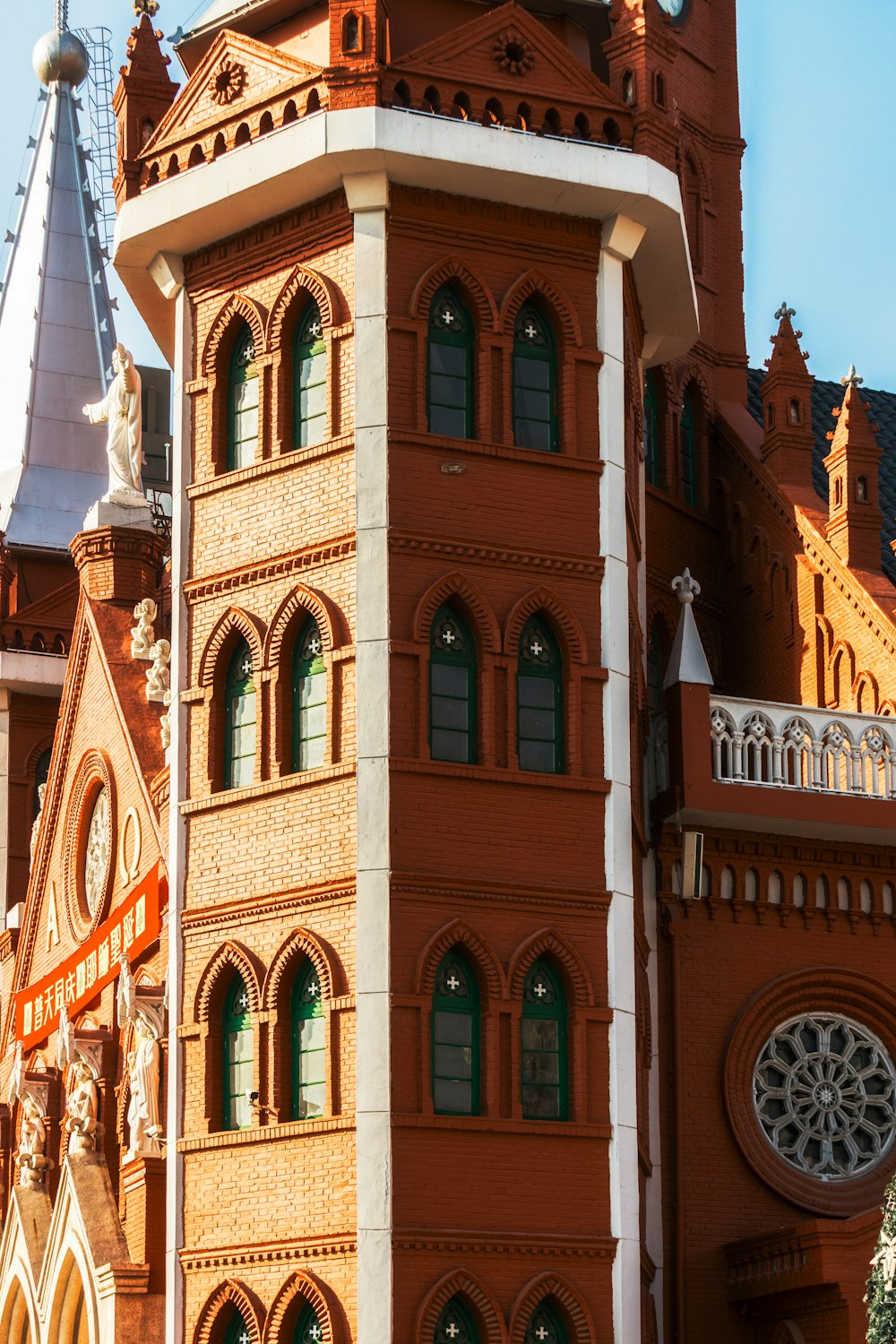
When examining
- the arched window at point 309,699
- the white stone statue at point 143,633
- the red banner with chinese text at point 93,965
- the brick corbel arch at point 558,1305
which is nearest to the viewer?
the brick corbel arch at point 558,1305

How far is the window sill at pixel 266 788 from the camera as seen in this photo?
2555 cm

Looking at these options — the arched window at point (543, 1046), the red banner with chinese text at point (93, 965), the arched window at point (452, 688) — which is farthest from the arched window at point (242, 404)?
the arched window at point (543, 1046)

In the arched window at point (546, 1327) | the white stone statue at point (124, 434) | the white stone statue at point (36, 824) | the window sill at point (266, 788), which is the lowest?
the arched window at point (546, 1327)

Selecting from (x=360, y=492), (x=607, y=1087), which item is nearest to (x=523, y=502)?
(x=360, y=492)

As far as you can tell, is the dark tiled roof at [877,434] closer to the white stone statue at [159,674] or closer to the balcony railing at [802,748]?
the balcony railing at [802,748]

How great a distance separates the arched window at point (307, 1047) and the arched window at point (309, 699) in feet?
6.76

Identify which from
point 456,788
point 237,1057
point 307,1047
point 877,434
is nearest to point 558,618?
point 456,788

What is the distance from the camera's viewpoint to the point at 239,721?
1061 inches

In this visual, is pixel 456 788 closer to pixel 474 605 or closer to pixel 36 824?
pixel 474 605

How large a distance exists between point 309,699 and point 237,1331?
5970mm

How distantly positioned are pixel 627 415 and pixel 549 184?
270 cm

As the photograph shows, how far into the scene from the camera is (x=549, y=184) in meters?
26.9

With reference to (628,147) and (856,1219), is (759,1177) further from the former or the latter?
(628,147)

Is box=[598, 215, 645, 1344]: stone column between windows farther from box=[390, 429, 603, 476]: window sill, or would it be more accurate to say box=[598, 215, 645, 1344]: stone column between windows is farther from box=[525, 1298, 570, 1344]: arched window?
box=[525, 1298, 570, 1344]: arched window
